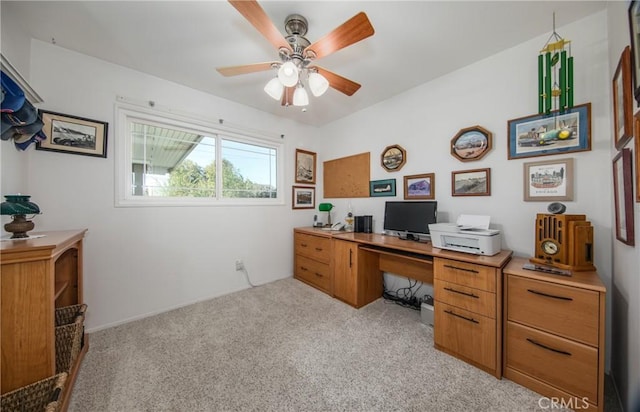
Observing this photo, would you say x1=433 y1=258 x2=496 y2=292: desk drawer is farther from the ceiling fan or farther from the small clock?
the ceiling fan

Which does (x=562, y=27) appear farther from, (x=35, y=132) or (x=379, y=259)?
(x=35, y=132)

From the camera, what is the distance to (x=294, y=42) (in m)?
1.65

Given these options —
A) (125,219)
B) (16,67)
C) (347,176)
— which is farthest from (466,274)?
(16,67)

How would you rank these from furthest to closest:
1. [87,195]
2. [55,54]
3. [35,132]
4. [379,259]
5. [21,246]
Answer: [379,259], [87,195], [55,54], [35,132], [21,246]

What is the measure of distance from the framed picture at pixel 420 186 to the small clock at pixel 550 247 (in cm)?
104

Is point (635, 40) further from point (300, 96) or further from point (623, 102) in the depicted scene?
point (300, 96)

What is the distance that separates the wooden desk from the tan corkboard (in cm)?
93

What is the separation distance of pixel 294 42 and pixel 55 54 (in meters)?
2.11

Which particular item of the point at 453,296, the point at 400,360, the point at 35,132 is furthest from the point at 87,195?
the point at 453,296

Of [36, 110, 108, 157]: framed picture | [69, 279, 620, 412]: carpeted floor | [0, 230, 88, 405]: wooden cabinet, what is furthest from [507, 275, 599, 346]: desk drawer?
[36, 110, 108, 157]: framed picture

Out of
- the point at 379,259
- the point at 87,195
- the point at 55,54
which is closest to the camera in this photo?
the point at 55,54

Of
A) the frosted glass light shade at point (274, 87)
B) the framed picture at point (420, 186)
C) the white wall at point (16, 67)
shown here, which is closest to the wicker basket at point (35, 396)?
the white wall at point (16, 67)

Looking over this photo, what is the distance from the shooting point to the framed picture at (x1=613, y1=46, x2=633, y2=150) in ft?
3.81

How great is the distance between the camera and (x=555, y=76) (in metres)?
1.76
